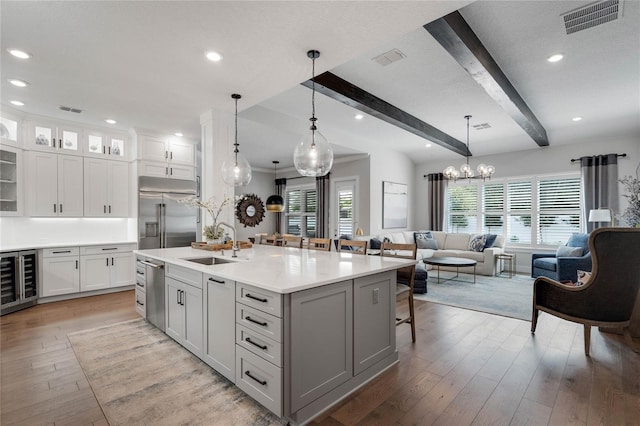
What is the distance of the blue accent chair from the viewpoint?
464 centimetres

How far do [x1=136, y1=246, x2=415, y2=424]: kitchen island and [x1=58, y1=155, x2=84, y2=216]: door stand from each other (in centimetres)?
341

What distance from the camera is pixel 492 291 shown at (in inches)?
203

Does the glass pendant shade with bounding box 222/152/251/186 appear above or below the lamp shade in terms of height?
above

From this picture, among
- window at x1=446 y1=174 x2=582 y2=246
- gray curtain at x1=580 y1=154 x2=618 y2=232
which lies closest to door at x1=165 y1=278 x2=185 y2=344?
window at x1=446 y1=174 x2=582 y2=246

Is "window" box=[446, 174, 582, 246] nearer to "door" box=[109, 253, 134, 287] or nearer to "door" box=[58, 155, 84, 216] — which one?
"door" box=[109, 253, 134, 287]

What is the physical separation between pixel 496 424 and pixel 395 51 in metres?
3.25

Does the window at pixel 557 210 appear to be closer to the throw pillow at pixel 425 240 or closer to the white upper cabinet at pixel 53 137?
the throw pillow at pixel 425 240

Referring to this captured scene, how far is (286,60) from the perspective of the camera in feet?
9.62

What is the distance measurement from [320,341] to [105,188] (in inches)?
200

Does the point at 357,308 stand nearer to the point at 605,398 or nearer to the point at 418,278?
the point at 605,398

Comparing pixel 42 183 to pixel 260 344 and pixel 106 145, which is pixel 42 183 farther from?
pixel 260 344

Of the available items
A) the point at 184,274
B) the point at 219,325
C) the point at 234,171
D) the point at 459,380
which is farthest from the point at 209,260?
the point at 459,380

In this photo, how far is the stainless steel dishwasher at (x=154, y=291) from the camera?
10.5 ft

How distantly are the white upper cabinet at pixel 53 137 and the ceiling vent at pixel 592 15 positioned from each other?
6.50 meters
